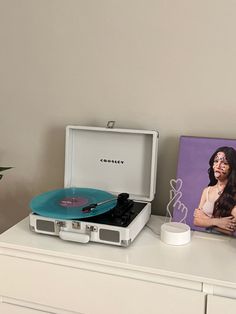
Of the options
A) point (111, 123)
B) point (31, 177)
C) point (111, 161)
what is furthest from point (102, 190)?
point (31, 177)

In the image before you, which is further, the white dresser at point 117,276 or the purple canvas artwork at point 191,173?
the purple canvas artwork at point 191,173

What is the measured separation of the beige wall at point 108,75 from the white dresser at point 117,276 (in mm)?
345

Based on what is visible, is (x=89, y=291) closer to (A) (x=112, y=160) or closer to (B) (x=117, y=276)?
(B) (x=117, y=276)

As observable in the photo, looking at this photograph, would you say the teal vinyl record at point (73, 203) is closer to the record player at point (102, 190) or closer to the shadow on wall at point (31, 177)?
the record player at point (102, 190)

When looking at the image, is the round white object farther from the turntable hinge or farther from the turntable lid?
the turntable hinge

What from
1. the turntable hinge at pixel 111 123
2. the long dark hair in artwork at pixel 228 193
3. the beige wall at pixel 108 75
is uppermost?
the beige wall at pixel 108 75

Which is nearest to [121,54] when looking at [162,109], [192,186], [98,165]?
[162,109]

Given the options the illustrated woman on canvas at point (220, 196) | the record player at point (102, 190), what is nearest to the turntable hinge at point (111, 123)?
the record player at point (102, 190)

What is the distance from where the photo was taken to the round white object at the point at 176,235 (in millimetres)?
1211

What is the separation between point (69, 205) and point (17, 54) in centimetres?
62

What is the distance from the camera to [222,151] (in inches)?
A: 50.6

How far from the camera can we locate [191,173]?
1326mm

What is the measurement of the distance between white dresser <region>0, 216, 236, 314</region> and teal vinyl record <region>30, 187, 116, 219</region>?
8cm

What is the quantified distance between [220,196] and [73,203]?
0.45 meters
